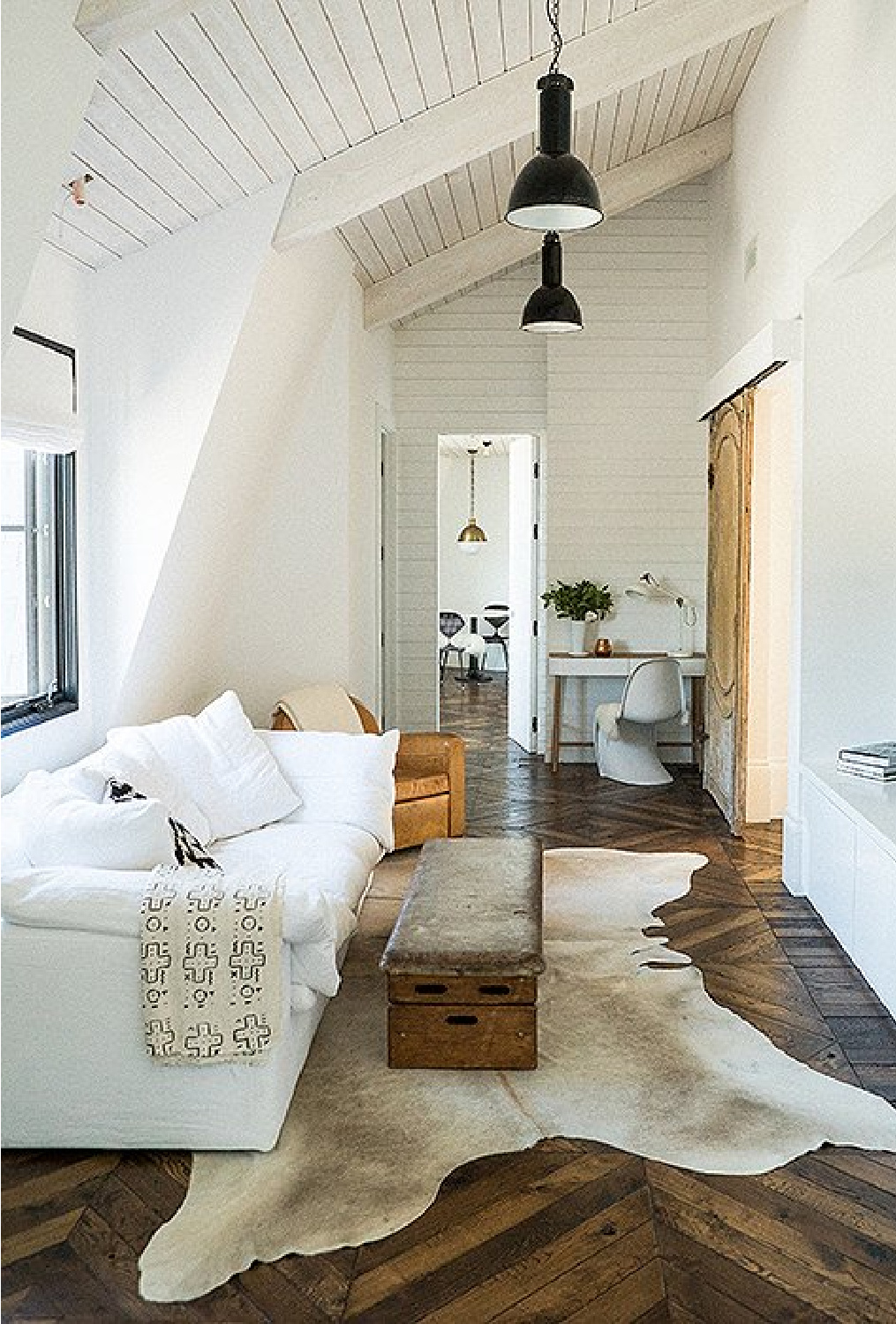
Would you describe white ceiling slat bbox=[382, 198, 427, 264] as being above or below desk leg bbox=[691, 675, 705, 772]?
above

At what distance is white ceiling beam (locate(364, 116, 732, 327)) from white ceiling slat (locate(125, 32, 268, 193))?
3051mm

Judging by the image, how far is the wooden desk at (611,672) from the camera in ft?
29.6

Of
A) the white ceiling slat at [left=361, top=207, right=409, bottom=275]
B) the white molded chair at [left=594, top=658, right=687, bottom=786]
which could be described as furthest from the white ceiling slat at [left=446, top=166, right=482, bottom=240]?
the white molded chair at [left=594, top=658, right=687, bottom=786]

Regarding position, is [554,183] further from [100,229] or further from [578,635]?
[578,635]

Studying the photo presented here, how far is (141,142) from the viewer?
4262 millimetres

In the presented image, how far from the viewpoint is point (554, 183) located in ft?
13.6

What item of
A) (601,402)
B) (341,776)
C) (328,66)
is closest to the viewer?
(328,66)

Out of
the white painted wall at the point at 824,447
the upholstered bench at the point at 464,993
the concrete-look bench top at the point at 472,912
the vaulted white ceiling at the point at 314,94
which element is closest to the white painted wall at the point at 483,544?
the vaulted white ceiling at the point at 314,94

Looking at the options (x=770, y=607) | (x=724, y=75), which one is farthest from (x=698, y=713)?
(x=724, y=75)

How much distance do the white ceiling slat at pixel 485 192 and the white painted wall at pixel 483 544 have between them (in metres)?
7.74

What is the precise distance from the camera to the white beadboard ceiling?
12.7 feet

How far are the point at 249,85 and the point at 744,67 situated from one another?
12.3ft

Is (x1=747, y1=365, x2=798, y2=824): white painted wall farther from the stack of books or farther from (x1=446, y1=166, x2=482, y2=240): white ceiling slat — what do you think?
the stack of books

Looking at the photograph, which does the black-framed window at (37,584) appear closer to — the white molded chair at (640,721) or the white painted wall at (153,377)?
the white painted wall at (153,377)
